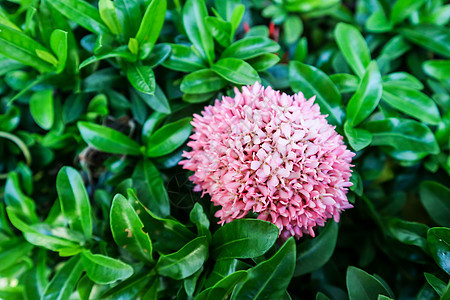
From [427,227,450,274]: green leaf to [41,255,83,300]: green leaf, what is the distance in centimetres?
79

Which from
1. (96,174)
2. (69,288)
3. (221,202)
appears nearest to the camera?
(221,202)

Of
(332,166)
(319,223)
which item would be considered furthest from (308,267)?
(332,166)

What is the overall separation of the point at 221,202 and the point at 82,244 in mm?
396

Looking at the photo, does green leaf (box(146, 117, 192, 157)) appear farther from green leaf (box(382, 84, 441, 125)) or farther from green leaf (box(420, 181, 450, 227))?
green leaf (box(420, 181, 450, 227))

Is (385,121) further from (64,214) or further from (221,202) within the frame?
(64,214)

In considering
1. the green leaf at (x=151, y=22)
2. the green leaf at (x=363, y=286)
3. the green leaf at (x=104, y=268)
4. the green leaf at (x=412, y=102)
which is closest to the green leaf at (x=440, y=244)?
the green leaf at (x=363, y=286)

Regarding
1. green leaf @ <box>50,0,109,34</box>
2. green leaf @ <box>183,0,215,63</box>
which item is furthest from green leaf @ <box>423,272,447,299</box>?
green leaf @ <box>50,0,109,34</box>

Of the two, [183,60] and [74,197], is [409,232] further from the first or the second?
[74,197]

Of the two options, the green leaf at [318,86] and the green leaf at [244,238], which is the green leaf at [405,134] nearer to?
the green leaf at [318,86]

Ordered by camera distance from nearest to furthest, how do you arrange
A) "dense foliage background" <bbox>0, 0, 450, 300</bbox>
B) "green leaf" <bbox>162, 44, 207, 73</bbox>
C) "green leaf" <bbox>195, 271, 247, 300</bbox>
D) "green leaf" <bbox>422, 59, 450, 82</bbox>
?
"green leaf" <bbox>195, 271, 247, 300</bbox>, "dense foliage background" <bbox>0, 0, 450, 300</bbox>, "green leaf" <bbox>162, 44, 207, 73</bbox>, "green leaf" <bbox>422, 59, 450, 82</bbox>

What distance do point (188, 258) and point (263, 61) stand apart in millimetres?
495

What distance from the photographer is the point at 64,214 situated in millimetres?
898

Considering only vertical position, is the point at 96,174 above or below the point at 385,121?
below

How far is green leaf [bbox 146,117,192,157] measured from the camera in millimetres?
886
